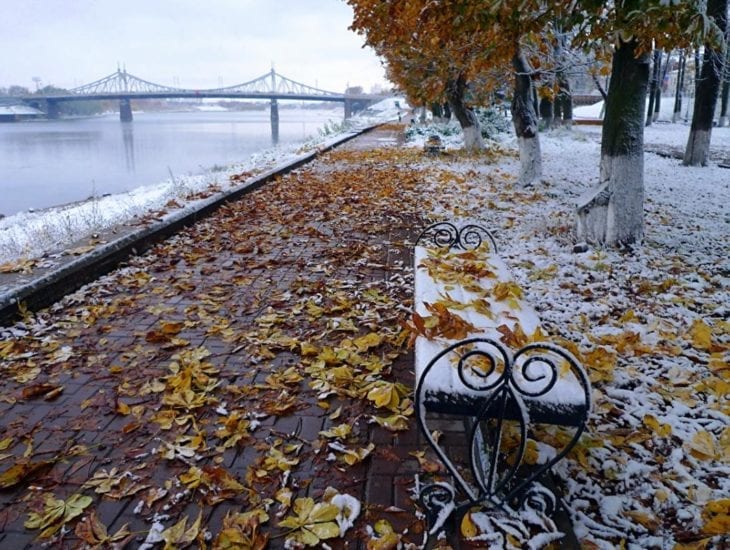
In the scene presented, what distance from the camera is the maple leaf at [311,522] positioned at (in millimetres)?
1934

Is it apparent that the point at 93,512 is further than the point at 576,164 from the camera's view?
No

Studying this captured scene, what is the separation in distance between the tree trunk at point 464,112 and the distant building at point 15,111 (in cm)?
4992

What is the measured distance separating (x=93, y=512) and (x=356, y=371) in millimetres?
1486

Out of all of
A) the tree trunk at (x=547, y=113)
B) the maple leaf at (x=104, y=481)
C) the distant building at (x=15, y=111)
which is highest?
the distant building at (x=15, y=111)

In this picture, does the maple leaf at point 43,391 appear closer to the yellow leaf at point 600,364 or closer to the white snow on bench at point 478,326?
the white snow on bench at point 478,326

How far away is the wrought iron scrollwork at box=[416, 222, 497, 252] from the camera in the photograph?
14.2 feet

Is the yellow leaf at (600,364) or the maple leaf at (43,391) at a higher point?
the yellow leaf at (600,364)

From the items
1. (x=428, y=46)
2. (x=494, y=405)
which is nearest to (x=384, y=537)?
(x=494, y=405)

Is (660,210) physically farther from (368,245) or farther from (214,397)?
(214,397)

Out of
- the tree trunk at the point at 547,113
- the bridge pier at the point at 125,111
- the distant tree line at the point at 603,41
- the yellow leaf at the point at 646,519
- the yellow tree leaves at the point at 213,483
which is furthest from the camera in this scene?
the bridge pier at the point at 125,111

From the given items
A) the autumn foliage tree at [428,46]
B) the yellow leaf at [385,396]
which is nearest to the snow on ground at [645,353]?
the yellow leaf at [385,396]

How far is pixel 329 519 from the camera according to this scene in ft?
6.60

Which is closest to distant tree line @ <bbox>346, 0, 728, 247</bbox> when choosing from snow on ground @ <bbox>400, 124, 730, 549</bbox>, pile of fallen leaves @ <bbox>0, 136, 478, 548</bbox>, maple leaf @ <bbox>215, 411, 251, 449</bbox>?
snow on ground @ <bbox>400, 124, 730, 549</bbox>

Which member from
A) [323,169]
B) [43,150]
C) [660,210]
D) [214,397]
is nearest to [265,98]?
[43,150]
